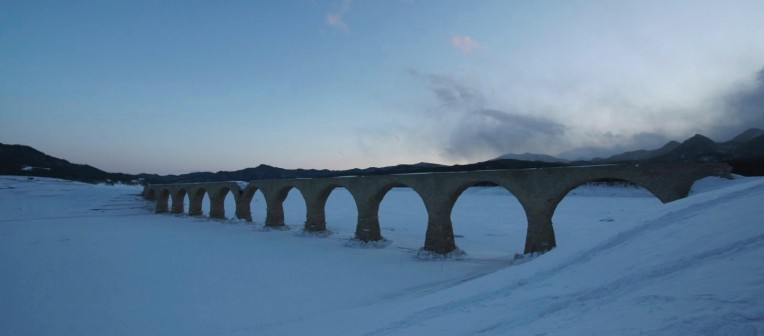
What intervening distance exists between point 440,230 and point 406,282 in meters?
4.50

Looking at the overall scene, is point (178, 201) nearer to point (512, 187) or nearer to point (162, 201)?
point (162, 201)

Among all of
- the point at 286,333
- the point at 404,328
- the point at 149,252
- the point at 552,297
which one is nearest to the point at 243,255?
the point at 149,252

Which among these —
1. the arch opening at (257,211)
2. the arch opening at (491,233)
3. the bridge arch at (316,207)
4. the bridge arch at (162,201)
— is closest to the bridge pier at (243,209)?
the arch opening at (257,211)

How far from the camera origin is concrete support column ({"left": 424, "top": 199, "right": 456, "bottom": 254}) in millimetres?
15820

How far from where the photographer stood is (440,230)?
16.0 m

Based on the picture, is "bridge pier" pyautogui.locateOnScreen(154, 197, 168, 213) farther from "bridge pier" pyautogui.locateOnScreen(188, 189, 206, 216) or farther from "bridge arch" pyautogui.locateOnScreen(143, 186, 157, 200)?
"bridge pier" pyautogui.locateOnScreen(188, 189, 206, 216)

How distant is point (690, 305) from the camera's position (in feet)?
11.4

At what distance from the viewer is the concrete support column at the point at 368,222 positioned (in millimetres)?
18797

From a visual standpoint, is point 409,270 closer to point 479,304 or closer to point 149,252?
point 479,304

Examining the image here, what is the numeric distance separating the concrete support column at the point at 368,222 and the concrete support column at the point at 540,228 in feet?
24.3

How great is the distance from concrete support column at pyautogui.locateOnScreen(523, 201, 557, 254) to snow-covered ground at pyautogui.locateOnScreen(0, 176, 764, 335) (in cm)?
114

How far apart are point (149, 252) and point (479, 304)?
15.8 m

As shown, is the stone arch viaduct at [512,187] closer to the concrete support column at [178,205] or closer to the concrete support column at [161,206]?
the concrete support column at [178,205]

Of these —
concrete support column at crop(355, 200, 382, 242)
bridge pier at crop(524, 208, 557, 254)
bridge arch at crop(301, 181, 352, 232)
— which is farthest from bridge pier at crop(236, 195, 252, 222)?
bridge pier at crop(524, 208, 557, 254)
